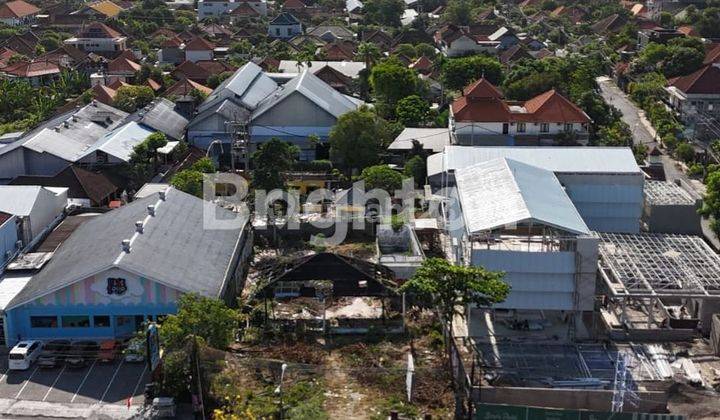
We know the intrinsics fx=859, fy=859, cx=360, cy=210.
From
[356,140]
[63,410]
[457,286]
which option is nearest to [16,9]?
[356,140]

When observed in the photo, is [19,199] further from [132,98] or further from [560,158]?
[132,98]

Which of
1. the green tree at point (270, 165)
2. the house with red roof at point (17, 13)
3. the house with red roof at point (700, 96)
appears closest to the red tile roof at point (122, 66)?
the green tree at point (270, 165)

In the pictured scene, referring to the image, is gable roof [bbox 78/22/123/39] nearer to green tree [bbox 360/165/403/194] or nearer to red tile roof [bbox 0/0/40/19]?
red tile roof [bbox 0/0/40/19]

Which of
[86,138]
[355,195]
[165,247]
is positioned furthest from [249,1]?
[165,247]

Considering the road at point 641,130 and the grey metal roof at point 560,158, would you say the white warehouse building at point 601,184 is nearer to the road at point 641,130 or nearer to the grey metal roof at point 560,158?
the grey metal roof at point 560,158

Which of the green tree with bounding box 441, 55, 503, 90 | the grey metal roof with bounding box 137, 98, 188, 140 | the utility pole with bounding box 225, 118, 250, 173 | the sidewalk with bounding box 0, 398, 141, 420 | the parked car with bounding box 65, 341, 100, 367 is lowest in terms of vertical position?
the sidewalk with bounding box 0, 398, 141, 420

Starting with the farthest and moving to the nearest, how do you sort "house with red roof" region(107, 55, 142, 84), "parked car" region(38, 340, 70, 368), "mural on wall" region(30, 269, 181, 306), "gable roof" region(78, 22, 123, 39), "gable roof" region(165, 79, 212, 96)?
"gable roof" region(78, 22, 123, 39) → "house with red roof" region(107, 55, 142, 84) → "gable roof" region(165, 79, 212, 96) → "mural on wall" region(30, 269, 181, 306) → "parked car" region(38, 340, 70, 368)

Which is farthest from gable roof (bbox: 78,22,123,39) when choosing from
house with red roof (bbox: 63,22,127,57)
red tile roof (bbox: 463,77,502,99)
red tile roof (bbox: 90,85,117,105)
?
red tile roof (bbox: 463,77,502,99)
